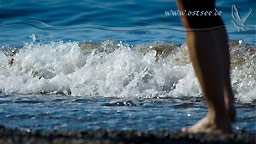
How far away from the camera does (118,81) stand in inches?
188

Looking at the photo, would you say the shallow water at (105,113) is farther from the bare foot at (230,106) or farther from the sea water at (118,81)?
the bare foot at (230,106)

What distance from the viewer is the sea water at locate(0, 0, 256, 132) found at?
10.0 ft

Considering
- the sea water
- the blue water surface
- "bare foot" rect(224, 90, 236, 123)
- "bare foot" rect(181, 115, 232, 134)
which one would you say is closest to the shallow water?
the sea water

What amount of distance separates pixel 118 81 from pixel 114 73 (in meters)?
0.21

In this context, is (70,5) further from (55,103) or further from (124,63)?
(55,103)

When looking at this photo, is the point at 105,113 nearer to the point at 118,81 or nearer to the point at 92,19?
the point at 118,81

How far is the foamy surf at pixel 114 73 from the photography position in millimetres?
4504

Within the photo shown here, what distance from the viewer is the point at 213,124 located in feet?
7.39

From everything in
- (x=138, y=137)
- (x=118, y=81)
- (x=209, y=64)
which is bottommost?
(x=138, y=137)

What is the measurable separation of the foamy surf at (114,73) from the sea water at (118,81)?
0.4 inches

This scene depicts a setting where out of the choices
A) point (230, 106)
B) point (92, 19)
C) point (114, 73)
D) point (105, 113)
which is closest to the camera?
point (230, 106)

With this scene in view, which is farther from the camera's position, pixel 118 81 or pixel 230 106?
pixel 118 81

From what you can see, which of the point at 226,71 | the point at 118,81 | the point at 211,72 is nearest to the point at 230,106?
the point at 226,71

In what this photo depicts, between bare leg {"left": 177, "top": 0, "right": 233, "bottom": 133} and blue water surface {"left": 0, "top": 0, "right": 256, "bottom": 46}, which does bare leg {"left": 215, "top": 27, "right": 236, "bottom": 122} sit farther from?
blue water surface {"left": 0, "top": 0, "right": 256, "bottom": 46}
